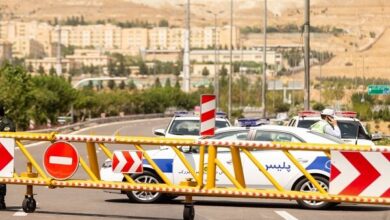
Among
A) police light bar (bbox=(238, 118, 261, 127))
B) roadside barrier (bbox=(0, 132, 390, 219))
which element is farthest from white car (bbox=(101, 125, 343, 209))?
police light bar (bbox=(238, 118, 261, 127))

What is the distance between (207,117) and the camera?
2411 centimetres

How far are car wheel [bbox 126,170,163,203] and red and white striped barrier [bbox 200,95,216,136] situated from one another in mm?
2095

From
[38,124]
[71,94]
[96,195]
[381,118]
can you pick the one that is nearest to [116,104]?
[71,94]

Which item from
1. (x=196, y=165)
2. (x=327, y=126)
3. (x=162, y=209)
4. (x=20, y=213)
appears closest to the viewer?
(x=20, y=213)

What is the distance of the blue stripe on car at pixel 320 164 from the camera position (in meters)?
21.6

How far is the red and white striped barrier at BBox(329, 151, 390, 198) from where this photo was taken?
59.6ft

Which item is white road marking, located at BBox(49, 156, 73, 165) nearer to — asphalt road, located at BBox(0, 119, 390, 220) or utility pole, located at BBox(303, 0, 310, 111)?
asphalt road, located at BBox(0, 119, 390, 220)

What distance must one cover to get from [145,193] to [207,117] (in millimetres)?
2485

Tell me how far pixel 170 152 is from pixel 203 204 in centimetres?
139

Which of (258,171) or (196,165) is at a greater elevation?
(196,165)

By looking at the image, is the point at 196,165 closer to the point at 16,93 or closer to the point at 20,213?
the point at 20,213

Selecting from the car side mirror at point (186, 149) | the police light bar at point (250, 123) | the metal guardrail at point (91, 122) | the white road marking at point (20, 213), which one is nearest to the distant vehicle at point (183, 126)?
the police light bar at point (250, 123)

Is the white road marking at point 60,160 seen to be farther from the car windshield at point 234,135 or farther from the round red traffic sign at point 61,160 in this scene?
the car windshield at point 234,135

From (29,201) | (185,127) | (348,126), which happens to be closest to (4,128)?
(29,201)
